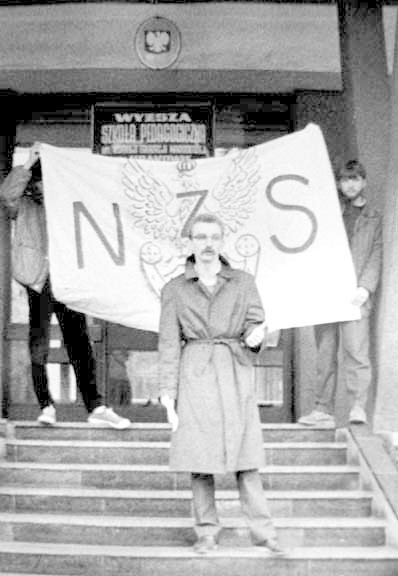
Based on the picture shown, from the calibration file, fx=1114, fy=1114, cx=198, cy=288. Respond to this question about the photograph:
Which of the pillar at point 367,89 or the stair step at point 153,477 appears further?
the pillar at point 367,89

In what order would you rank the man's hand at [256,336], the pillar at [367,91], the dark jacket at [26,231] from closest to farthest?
the man's hand at [256,336] → the dark jacket at [26,231] → the pillar at [367,91]

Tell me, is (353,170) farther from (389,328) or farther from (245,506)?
(245,506)

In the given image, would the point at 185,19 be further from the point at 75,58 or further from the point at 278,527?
the point at 278,527

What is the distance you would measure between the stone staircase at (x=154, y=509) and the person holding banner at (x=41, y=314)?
0.60ft

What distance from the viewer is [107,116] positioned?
977 centimetres

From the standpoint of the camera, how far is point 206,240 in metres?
6.00

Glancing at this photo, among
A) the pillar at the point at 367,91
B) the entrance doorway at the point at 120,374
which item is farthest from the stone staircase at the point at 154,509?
the entrance doorway at the point at 120,374

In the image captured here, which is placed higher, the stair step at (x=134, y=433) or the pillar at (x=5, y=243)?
the pillar at (x=5, y=243)

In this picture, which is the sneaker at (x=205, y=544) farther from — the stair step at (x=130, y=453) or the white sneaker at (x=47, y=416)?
the white sneaker at (x=47, y=416)

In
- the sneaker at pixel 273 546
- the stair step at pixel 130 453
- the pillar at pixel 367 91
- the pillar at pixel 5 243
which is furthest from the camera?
the pillar at pixel 5 243

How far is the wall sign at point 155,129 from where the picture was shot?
31.9ft

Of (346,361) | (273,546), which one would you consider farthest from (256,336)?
(346,361)

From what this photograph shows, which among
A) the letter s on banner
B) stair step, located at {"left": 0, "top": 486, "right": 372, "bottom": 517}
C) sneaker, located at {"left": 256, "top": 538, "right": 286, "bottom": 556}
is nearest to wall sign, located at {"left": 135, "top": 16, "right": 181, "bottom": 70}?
the letter s on banner

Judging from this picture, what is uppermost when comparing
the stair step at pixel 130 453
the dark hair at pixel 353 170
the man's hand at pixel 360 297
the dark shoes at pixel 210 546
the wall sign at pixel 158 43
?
the wall sign at pixel 158 43
